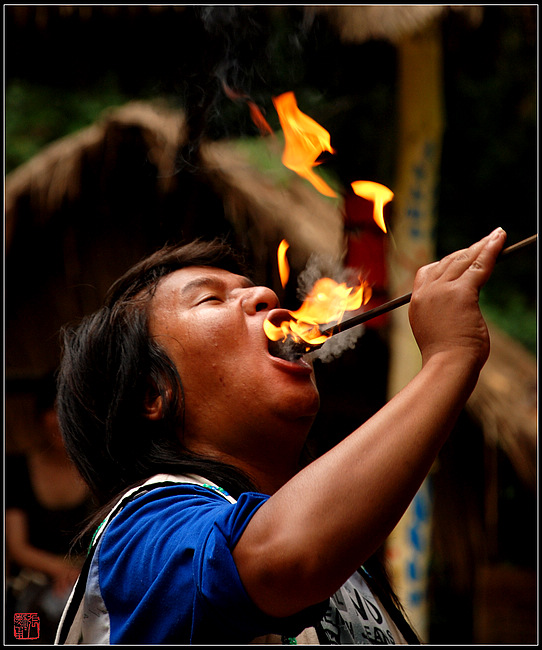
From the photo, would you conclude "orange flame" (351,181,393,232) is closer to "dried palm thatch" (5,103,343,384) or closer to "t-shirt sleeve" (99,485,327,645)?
"t-shirt sleeve" (99,485,327,645)

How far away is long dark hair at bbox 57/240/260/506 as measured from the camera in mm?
1655

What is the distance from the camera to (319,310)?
1888mm

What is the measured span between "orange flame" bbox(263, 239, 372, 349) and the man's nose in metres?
0.06

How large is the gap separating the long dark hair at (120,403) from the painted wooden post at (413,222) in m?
2.47

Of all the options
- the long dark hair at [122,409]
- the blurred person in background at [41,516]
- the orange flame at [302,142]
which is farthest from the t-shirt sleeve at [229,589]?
the blurred person in background at [41,516]

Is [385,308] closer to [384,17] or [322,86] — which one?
[384,17]

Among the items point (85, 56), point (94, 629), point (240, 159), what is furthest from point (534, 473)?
point (85, 56)

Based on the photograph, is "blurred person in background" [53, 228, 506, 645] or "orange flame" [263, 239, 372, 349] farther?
"orange flame" [263, 239, 372, 349]

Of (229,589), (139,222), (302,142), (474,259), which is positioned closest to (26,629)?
(229,589)

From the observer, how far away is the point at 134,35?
4.64 metres

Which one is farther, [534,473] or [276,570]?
[534,473]

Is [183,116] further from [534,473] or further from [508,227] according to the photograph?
[508,227]

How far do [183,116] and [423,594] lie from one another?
9.77ft

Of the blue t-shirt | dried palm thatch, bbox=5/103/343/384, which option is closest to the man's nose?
the blue t-shirt
